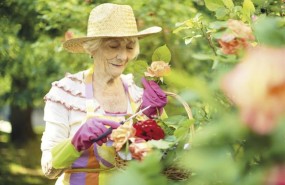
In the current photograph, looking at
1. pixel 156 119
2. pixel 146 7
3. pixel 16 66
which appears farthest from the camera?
pixel 16 66

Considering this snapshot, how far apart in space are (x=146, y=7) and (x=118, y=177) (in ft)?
16.9

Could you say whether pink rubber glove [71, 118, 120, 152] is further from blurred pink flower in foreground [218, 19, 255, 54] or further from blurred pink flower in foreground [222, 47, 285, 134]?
blurred pink flower in foreground [222, 47, 285, 134]

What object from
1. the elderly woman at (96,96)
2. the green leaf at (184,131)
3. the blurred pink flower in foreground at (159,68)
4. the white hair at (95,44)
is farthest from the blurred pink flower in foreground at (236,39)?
the white hair at (95,44)

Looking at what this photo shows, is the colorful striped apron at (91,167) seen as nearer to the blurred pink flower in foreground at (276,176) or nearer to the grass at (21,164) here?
the blurred pink flower in foreground at (276,176)

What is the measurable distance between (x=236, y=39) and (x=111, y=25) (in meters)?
1.61

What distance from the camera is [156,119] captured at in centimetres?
202

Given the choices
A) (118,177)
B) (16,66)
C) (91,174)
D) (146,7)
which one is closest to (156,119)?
(91,174)

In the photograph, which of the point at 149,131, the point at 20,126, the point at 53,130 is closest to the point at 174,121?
the point at 149,131

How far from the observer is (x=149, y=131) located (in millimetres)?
1747

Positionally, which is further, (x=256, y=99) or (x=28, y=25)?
(x=28, y=25)

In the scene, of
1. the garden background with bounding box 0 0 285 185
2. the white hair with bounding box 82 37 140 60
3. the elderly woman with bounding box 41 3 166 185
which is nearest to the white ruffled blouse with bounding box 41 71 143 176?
the elderly woman with bounding box 41 3 166 185

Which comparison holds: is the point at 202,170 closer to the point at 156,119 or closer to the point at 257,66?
the point at 257,66

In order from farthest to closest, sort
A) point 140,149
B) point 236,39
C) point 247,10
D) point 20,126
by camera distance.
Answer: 1. point 20,126
2. point 247,10
3. point 140,149
4. point 236,39

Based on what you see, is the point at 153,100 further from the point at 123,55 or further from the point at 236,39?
the point at 236,39
